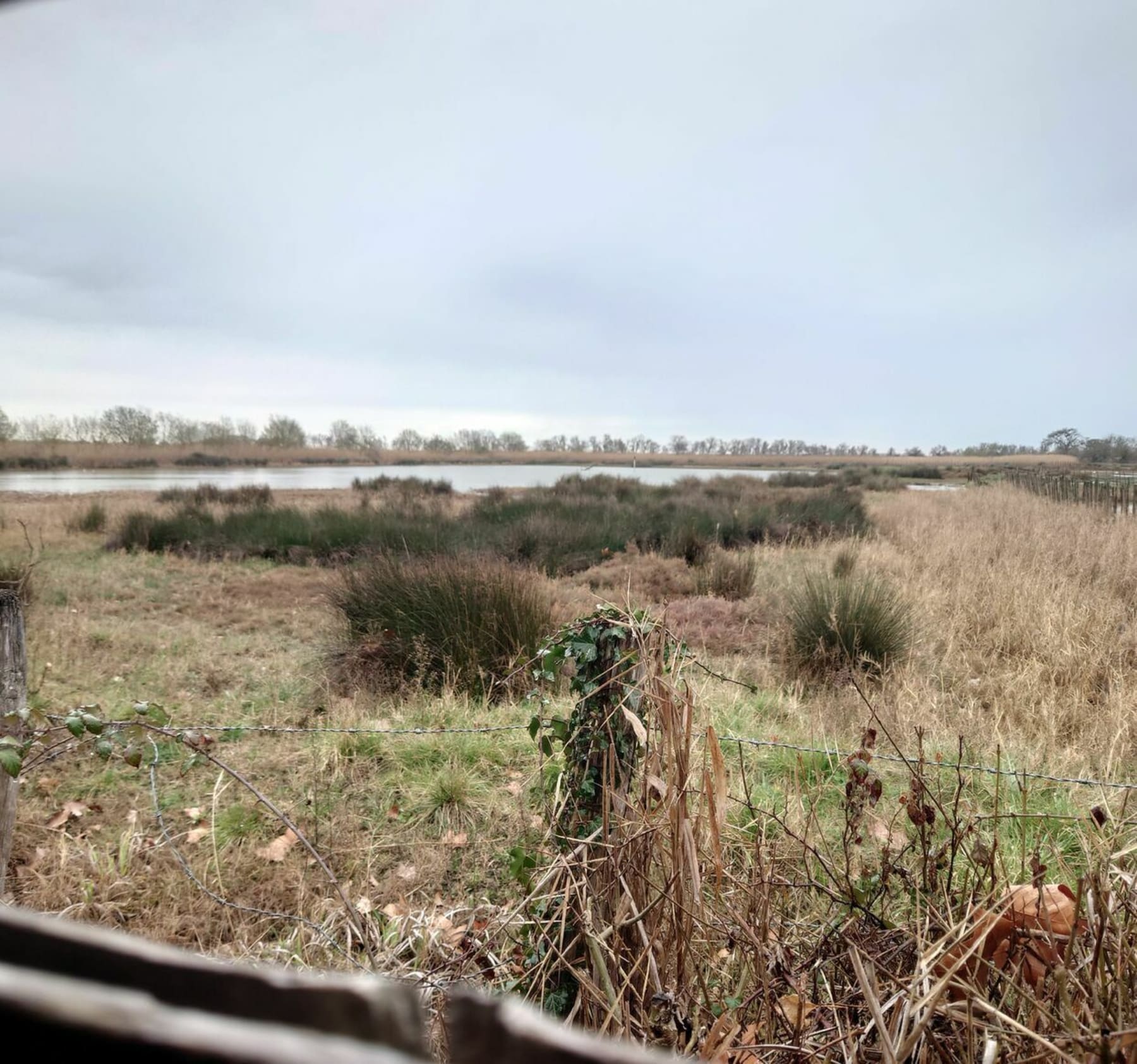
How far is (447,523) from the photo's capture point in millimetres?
12594

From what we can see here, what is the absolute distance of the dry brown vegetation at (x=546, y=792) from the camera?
186 centimetres

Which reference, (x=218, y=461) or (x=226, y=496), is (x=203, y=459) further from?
(x=226, y=496)

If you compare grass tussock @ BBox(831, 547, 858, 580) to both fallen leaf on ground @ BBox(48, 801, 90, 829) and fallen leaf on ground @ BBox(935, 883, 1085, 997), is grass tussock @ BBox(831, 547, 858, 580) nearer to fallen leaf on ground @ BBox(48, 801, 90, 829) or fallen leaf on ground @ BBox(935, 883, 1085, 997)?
fallen leaf on ground @ BBox(935, 883, 1085, 997)

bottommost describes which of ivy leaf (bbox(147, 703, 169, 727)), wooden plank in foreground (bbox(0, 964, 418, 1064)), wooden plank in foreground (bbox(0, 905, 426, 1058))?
ivy leaf (bbox(147, 703, 169, 727))

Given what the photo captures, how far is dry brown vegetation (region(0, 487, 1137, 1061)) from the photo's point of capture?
1860 millimetres

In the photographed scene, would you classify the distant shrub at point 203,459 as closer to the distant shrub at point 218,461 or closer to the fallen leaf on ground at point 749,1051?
the distant shrub at point 218,461

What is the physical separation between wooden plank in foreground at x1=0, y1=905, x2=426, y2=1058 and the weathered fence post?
3.25 metres

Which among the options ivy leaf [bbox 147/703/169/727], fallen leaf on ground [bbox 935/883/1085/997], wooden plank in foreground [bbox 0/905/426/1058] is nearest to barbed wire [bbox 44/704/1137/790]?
ivy leaf [bbox 147/703/169/727]

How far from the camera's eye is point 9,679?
2.87m

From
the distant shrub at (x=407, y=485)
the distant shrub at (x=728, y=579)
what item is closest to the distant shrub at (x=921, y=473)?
the distant shrub at (x=407, y=485)

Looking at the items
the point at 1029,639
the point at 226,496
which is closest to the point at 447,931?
the point at 1029,639

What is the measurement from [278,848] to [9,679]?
1426 millimetres

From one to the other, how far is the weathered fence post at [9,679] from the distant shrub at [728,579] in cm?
734

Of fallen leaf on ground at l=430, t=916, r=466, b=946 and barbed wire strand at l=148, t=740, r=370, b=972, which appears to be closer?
barbed wire strand at l=148, t=740, r=370, b=972
